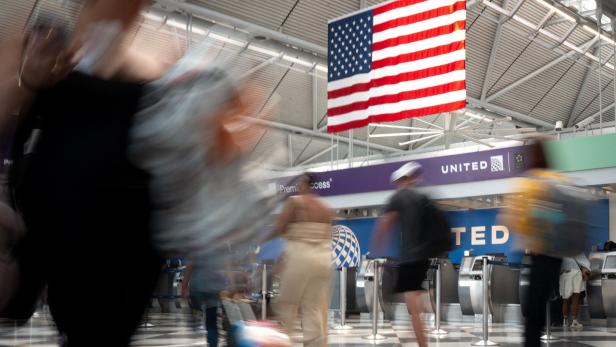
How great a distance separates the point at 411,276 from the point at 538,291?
1.22 m

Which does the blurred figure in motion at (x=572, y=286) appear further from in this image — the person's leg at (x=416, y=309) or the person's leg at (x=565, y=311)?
the person's leg at (x=416, y=309)

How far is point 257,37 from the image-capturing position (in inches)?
666

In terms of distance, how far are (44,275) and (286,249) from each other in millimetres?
3136

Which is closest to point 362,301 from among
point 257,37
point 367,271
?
point 367,271

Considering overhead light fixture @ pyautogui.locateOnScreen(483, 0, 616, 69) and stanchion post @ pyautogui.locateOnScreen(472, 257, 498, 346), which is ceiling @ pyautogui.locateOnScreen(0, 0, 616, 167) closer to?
overhead light fixture @ pyautogui.locateOnScreen(483, 0, 616, 69)

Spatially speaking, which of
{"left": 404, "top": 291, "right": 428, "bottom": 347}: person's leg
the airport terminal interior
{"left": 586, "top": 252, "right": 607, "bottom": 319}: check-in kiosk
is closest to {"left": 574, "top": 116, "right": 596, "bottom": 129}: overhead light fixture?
the airport terminal interior

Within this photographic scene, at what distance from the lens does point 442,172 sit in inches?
435

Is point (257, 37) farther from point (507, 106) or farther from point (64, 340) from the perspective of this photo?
point (64, 340)

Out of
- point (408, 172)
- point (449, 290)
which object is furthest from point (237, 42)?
point (408, 172)

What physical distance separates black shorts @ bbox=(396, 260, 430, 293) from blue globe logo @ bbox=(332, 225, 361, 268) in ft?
33.1

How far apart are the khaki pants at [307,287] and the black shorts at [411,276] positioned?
70 cm

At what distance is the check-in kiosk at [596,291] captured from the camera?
1128 centimetres

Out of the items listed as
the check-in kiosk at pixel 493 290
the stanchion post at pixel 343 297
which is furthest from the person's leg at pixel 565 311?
the stanchion post at pixel 343 297

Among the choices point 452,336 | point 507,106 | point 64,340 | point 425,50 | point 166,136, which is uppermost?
point 507,106
